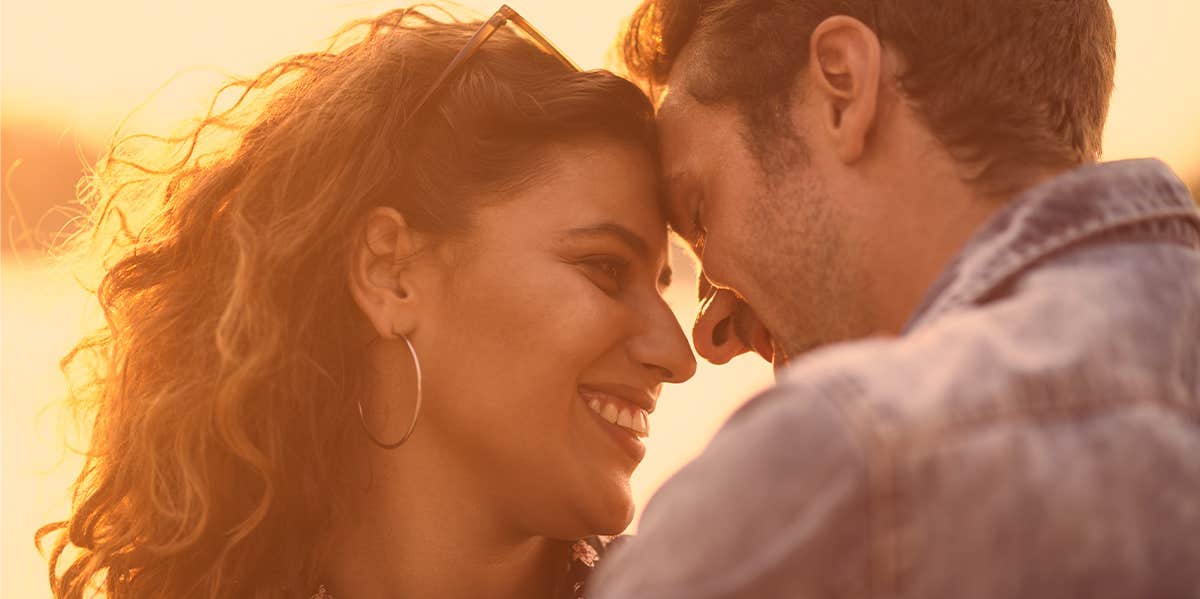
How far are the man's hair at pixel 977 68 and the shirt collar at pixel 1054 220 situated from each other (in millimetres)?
338

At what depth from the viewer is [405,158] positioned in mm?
2451

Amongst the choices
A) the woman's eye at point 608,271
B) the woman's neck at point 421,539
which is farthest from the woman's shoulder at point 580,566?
the woman's eye at point 608,271

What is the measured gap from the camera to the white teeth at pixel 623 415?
235cm

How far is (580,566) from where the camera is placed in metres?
2.55

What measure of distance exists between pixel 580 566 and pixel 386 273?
0.71 m

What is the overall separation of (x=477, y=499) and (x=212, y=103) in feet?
3.50

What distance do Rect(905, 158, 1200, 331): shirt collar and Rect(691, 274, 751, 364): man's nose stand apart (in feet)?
3.05

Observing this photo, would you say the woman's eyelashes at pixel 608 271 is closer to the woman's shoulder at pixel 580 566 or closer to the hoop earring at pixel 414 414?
the hoop earring at pixel 414 414

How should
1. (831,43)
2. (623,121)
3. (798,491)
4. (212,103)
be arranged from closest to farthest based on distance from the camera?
1. (798,491)
2. (831,43)
3. (623,121)
4. (212,103)

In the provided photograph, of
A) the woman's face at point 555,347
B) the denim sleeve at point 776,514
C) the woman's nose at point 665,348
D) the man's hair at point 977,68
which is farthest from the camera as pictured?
the woman's nose at point 665,348

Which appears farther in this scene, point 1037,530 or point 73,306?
point 73,306

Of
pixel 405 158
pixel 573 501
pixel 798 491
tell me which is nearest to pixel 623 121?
pixel 405 158

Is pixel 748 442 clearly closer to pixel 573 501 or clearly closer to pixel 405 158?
pixel 573 501

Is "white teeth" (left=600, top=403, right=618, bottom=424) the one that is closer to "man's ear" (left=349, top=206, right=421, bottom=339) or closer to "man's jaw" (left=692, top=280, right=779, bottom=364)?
"man's jaw" (left=692, top=280, right=779, bottom=364)
